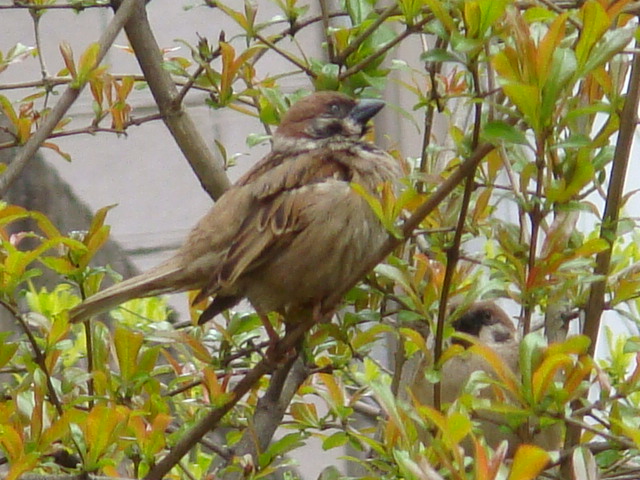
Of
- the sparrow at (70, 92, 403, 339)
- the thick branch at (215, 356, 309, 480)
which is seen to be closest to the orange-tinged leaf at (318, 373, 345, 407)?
the thick branch at (215, 356, 309, 480)

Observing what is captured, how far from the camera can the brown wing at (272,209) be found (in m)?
1.83

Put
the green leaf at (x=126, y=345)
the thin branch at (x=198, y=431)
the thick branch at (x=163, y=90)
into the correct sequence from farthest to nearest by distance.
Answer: the thick branch at (x=163, y=90) → the green leaf at (x=126, y=345) → the thin branch at (x=198, y=431)

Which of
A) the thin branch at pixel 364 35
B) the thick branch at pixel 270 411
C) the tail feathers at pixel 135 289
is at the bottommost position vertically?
the thick branch at pixel 270 411

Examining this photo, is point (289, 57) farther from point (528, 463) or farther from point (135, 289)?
point (528, 463)

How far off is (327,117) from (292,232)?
241 mm

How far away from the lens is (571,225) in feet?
4.22

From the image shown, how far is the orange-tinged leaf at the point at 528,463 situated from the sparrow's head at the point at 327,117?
3.25 feet

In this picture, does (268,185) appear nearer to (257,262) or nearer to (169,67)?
(257,262)

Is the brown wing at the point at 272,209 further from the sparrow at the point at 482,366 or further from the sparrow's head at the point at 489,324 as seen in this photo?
the sparrow's head at the point at 489,324

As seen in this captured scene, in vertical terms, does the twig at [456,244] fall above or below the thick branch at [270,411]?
above

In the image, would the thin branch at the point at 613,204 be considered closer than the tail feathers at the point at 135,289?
Yes

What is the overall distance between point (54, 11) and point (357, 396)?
96.5 inches

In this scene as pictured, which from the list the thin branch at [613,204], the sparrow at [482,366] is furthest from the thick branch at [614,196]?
the sparrow at [482,366]

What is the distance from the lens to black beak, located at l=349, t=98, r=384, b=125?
1.89 m
